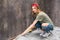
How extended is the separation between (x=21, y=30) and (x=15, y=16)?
1.65 feet

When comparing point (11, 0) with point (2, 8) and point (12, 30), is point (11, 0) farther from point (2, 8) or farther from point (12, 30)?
point (12, 30)

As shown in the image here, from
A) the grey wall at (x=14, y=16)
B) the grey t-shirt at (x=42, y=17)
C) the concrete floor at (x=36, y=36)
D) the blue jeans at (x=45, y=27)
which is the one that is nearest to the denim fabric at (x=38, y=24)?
the blue jeans at (x=45, y=27)

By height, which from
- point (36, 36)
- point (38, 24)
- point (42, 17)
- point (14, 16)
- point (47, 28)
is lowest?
point (36, 36)

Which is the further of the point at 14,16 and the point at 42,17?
the point at 14,16

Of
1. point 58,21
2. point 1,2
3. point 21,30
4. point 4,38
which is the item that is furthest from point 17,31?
point 58,21

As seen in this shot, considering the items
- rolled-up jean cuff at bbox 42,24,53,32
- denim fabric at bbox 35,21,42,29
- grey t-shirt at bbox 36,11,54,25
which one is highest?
grey t-shirt at bbox 36,11,54,25

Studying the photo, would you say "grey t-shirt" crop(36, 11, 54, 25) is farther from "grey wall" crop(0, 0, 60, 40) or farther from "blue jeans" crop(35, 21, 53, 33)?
"grey wall" crop(0, 0, 60, 40)

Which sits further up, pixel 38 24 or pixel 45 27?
pixel 38 24

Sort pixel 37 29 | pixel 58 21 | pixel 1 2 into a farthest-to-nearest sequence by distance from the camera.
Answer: pixel 58 21 → pixel 37 29 → pixel 1 2

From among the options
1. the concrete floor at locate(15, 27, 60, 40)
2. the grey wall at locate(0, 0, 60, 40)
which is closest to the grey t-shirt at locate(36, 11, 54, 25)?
the concrete floor at locate(15, 27, 60, 40)

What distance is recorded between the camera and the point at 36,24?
20.4 ft

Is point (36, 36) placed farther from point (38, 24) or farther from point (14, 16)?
point (14, 16)

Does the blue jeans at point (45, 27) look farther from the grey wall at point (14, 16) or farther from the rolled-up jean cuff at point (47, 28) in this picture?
the grey wall at point (14, 16)

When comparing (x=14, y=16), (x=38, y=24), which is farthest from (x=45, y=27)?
(x=14, y=16)
